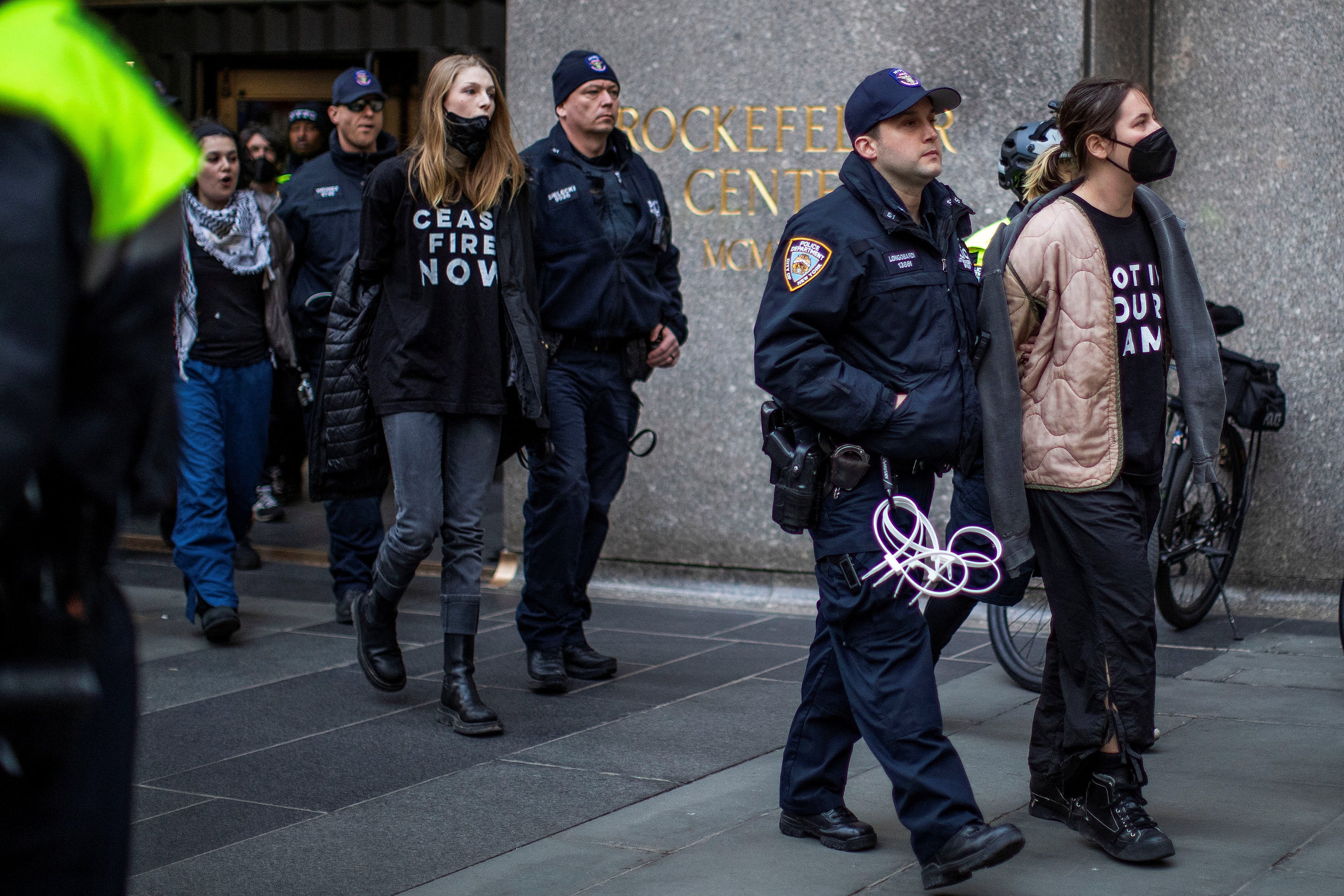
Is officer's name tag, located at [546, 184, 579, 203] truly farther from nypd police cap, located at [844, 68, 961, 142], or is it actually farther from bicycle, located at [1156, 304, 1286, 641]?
bicycle, located at [1156, 304, 1286, 641]

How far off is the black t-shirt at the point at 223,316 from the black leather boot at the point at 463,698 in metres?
2.04

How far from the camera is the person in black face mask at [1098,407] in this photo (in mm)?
3930

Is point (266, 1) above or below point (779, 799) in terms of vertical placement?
above

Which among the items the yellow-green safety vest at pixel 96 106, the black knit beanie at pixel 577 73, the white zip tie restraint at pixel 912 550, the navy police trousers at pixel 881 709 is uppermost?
the black knit beanie at pixel 577 73

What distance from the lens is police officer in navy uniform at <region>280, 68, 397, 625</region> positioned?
7035 mm

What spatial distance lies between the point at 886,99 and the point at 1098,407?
90 centimetres

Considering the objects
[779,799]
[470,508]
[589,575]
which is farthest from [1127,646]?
[589,575]

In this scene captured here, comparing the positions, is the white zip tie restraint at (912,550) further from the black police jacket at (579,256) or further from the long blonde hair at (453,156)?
the black police jacket at (579,256)

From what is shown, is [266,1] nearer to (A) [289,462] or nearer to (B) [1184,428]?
(A) [289,462]

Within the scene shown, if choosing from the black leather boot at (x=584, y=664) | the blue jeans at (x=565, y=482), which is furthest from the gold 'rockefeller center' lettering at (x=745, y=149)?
the black leather boot at (x=584, y=664)

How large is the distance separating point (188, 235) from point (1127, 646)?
4258 millimetres

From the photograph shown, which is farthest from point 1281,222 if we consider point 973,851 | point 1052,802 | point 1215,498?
point 973,851

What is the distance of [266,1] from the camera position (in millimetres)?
11734

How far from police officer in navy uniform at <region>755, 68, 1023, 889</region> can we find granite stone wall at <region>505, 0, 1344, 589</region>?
10.2ft
